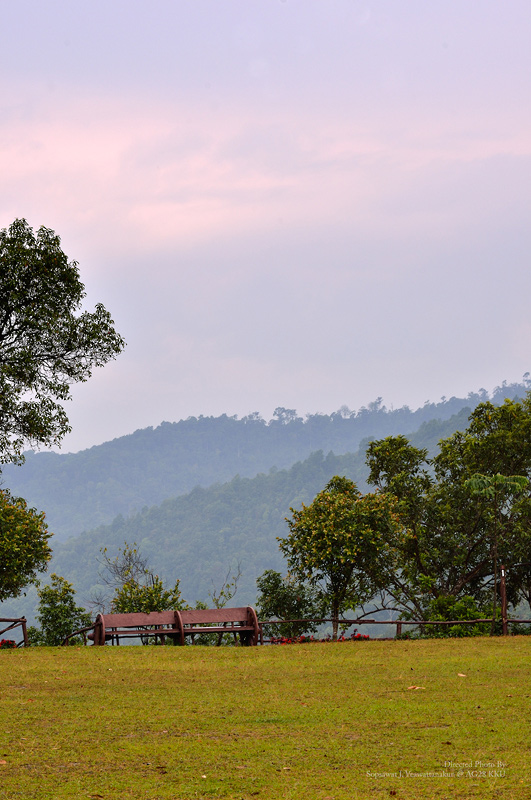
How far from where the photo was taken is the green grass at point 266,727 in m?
6.17

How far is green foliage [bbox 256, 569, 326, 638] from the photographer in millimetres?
21141

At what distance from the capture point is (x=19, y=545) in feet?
64.0

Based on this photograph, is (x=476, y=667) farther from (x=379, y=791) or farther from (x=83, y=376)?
(x=83, y=376)

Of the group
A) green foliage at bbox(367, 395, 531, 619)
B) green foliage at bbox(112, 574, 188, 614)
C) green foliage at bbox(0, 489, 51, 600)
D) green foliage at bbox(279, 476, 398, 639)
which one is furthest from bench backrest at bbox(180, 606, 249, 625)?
green foliage at bbox(367, 395, 531, 619)

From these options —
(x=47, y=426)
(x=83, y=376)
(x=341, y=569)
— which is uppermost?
(x=83, y=376)

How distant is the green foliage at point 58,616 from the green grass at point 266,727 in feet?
21.7

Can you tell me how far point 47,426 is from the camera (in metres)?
16.0

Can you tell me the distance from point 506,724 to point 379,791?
2.55 m

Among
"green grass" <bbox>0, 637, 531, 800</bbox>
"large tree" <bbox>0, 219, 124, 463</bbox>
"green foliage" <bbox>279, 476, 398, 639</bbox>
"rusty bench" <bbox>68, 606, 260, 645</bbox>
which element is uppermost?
"large tree" <bbox>0, 219, 124, 463</bbox>

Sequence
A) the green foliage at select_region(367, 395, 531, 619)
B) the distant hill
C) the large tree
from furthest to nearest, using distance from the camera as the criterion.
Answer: the distant hill → the green foliage at select_region(367, 395, 531, 619) → the large tree

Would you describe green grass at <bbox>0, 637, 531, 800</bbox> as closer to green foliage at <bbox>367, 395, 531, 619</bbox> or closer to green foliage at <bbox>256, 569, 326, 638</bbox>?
green foliage at <bbox>256, 569, 326, 638</bbox>

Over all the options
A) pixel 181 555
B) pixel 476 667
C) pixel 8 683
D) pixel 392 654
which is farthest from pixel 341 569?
pixel 181 555

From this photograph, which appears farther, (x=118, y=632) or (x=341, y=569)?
(x=341, y=569)

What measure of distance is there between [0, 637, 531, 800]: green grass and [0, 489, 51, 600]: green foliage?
19.0ft
